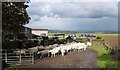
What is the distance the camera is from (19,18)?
88.9 ft

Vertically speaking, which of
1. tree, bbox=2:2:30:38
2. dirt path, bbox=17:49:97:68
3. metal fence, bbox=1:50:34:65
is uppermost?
tree, bbox=2:2:30:38

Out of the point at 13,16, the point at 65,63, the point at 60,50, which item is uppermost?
the point at 13,16

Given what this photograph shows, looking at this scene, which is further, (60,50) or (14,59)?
(60,50)

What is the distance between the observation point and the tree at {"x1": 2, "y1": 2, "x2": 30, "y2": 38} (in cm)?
2498

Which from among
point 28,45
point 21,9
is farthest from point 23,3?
point 28,45

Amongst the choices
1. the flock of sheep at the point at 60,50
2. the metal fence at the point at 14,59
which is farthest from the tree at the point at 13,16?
the flock of sheep at the point at 60,50

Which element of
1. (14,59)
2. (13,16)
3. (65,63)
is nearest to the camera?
(65,63)

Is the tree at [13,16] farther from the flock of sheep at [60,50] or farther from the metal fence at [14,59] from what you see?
the flock of sheep at [60,50]

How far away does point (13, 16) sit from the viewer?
85.7 feet

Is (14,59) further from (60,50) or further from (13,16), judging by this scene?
(60,50)

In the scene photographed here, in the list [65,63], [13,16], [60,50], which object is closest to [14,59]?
[13,16]

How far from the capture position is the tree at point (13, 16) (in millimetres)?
24978

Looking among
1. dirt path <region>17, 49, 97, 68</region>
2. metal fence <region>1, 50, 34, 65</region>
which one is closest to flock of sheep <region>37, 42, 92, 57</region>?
dirt path <region>17, 49, 97, 68</region>

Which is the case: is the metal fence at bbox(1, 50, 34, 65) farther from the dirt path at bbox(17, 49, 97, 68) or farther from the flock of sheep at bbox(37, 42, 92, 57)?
the flock of sheep at bbox(37, 42, 92, 57)
